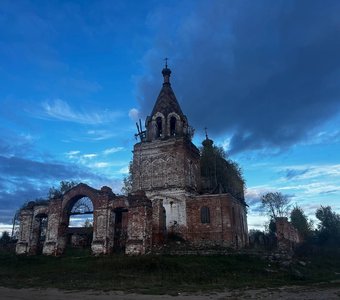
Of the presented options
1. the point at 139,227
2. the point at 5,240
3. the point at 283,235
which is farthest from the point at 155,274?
the point at 5,240

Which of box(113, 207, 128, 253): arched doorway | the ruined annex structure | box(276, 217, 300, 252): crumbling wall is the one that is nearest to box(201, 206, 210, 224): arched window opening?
the ruined annex structure

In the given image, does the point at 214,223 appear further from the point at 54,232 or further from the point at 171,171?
the point at 54,232

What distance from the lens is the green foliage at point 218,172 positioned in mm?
36406

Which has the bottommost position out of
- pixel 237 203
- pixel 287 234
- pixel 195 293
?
pixel 195 293

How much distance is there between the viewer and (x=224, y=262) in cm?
1959

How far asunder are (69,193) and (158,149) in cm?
914

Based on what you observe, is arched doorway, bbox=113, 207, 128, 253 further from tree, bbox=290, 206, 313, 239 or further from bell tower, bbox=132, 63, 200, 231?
tree, bbox=290, 206, 313, 239

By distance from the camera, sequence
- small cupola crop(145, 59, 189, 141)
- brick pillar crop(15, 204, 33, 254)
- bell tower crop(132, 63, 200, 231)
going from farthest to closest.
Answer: small cupola crop(145, 59, 189, 141) < bell tower crop(132, 63, 200, 231) < brick pillar crop(15, 204, 33, 254)

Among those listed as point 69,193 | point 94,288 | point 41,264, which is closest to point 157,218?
point 69,193

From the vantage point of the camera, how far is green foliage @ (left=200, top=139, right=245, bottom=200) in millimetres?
36406

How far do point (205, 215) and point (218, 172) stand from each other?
10.8 meters

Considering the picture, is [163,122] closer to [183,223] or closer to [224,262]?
[183,223]

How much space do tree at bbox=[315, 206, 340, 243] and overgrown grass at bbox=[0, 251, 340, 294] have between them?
25.2m

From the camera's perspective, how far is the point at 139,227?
2317cm
